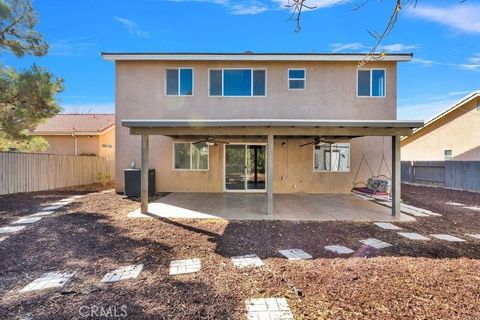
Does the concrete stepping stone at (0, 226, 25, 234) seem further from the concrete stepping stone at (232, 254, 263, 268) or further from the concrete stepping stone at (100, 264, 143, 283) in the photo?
the concrete stepping stone at (232, 254, 263, 268)

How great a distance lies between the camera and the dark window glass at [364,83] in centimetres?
1124

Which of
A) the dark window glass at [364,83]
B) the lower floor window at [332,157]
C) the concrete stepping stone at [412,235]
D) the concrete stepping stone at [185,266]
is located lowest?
the concrete stepping stone at [185,266]

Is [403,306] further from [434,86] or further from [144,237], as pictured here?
[434,86]

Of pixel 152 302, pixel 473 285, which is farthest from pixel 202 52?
pixel 473 285

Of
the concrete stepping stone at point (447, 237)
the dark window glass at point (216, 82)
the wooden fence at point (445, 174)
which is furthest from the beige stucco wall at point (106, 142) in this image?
the wooden fence at point (445, 174)

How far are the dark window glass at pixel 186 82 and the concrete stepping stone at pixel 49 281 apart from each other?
8.72 metres

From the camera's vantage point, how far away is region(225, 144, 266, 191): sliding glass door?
38.7 feet

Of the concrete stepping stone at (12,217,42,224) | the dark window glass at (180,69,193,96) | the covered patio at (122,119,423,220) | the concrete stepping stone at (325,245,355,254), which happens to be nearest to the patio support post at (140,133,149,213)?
the covered patio at (122,119,423,220)

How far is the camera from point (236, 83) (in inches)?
449

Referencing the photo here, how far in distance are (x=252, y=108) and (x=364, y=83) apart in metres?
4.86

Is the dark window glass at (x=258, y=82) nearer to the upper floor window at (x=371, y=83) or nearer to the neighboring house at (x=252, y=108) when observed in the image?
the neighboring house at (x=252, y=108)

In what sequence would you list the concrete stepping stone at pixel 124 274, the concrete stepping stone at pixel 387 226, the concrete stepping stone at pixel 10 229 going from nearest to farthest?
the concrete stepping stone at pixel 124 274, the concrete stepping stone at pixel 10 229, the concrete stepping stone at pixel 387 226

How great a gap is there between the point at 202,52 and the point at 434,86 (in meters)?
16.9

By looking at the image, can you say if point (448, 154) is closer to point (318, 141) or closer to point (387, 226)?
point (318, 141)
